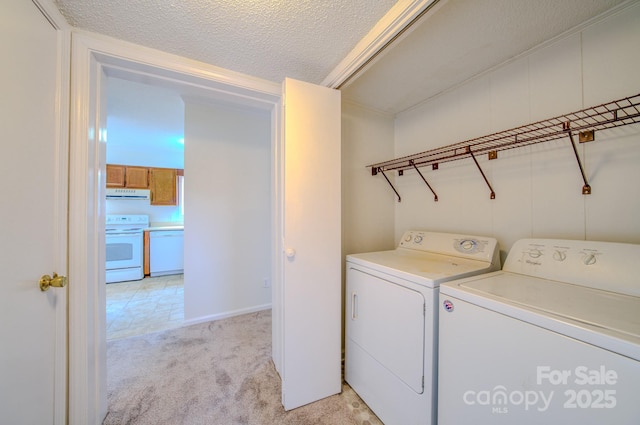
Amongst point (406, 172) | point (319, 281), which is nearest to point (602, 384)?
point (319, 281)

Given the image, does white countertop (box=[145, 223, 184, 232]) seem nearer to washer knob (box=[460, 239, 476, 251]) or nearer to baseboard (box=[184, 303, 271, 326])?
baseboard (box=[184, 303, 271, 326])

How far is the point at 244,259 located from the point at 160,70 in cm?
204

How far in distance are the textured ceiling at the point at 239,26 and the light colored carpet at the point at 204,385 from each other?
2.20 m

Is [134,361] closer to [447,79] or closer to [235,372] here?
[235,372]

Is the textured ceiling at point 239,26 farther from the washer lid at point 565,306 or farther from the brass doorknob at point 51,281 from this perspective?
the washer lid at point 565,306

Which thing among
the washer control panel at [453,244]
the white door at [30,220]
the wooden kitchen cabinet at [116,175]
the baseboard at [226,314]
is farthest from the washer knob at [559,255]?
the wooden kitchen cabinet at [116,175]

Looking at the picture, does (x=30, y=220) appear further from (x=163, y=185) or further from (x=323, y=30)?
(x=163, y=185)

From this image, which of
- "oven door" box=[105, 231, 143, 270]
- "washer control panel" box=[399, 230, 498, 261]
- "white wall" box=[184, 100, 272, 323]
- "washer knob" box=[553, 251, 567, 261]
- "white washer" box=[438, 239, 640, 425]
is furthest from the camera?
"oven door" box=[105, 231, 143, 270]

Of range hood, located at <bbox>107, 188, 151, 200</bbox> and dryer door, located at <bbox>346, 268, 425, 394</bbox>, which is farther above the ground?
range hood, located at <bbox>107, 188, 151, 200</bbox>

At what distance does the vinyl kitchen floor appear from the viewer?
7.77 feet

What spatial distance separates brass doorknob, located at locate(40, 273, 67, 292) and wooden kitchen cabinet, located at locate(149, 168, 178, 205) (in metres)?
4.30

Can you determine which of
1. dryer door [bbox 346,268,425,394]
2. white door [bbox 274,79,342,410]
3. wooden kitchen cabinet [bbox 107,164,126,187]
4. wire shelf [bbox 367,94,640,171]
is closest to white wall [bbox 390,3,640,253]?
wire shelf [bbox 367,94,640,171]

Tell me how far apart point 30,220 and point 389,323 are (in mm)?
1704

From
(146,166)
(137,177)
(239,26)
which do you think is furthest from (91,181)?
(146,166)
